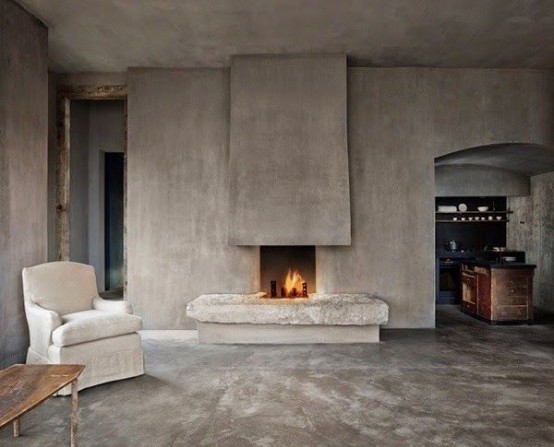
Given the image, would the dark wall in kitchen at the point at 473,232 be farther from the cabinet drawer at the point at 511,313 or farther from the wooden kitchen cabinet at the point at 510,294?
the cabinet drawer at the point at 511,313

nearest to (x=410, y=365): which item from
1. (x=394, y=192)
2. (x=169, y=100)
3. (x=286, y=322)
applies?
(x=286, y=322)

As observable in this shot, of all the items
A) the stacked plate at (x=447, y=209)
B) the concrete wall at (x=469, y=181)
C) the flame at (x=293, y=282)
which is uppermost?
the concrete wall at (x=469, y=181)

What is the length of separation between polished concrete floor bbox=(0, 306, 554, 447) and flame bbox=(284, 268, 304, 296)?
1.29 meters

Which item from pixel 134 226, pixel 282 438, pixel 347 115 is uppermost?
pixel 347 115

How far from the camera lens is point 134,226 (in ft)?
20.1

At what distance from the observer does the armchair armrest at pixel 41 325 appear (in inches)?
145

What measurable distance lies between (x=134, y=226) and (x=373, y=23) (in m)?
3.95

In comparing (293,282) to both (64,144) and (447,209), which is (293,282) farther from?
(64,144)

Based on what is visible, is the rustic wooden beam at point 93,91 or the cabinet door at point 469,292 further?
the cabinet door at point 469,292

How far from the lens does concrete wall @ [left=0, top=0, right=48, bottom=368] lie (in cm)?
411

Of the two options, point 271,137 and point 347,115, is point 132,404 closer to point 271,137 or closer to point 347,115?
point 271,137

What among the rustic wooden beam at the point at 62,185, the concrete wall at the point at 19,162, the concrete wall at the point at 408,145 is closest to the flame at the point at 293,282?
the concrete wall at the point at 408,145

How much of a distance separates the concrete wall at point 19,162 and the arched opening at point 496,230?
5.32 meters

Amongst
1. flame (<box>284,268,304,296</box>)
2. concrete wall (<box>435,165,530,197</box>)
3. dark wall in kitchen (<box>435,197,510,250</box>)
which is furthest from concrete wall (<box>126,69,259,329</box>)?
dark wall in kitchen (<box>435,197,510,250</box>)
